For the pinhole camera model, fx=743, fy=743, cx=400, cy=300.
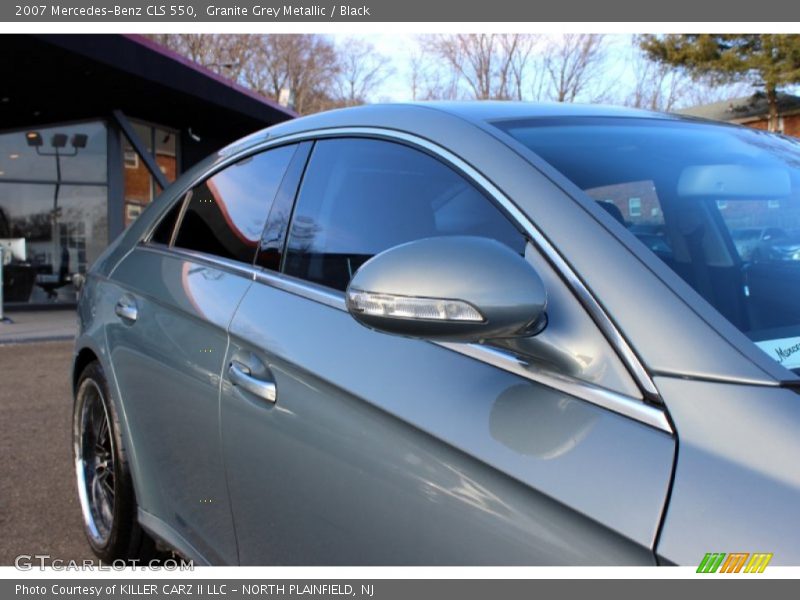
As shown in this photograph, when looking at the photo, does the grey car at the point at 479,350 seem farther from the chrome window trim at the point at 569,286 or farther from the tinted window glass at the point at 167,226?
the tinted window glass at the point at 167,226

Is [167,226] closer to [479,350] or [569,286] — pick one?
[479,350]

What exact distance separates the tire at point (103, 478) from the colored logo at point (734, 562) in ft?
7.13

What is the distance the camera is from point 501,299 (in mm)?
1254

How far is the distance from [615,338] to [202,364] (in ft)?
4.18

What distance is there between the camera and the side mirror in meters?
1.26

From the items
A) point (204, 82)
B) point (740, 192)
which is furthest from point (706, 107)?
point (740, 192)

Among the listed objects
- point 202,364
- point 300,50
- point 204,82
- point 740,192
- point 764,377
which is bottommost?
point 202,364

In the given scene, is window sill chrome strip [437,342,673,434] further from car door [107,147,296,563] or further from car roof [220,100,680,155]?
car door [107,147,296,563]

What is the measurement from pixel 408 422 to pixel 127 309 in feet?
5.29

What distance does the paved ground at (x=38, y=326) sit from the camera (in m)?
10.1

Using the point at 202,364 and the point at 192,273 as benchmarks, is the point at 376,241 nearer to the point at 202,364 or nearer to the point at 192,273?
the point at 202,364

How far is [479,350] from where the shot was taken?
144 cm

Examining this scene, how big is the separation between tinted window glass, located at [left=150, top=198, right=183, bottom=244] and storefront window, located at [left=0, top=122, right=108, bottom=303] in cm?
1335

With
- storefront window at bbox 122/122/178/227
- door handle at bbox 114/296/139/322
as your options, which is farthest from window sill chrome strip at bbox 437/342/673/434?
storefront window at bbox 122/122/178/227
